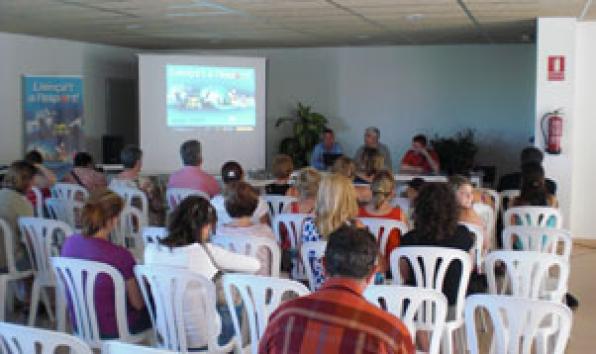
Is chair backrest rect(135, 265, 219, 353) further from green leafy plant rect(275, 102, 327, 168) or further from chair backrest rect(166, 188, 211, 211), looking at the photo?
green leafy plant rect(275, 102, 327, 168)

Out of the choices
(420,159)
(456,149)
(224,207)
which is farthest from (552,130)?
(224,207)

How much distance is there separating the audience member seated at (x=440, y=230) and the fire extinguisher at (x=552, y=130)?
4246 mm

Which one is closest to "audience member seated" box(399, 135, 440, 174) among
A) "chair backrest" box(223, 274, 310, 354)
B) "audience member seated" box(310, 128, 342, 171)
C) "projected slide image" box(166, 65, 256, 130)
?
"audience member seated" box(310, 128, 342, 171)

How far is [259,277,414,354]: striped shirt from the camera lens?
2170 millimetres

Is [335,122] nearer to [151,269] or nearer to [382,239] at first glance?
[382,239]

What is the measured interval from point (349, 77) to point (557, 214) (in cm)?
653

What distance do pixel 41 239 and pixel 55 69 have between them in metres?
5.69

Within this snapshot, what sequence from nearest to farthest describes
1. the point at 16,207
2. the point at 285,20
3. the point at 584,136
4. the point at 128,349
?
the point at 128,349, the point at 16,207, the point at 285,20, the point at 584,136

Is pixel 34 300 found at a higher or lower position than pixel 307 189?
lower

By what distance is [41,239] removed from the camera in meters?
4.83

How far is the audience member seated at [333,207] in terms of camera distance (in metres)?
4.09

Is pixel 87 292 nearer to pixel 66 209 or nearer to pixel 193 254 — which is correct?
pixel 193 254

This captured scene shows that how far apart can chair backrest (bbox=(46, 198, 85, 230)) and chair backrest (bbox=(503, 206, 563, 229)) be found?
3.36 meters

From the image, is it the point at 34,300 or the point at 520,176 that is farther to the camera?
the point at 520,176
